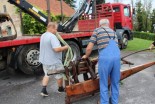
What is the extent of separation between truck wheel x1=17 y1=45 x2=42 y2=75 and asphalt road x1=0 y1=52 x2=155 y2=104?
29 cm

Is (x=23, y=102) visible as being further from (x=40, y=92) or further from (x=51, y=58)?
(x=51, y=58)

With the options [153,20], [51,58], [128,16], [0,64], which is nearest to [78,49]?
[0,64]

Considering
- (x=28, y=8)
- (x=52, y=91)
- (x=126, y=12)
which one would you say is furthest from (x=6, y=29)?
(x=126, y=12)

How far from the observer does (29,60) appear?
834 cm

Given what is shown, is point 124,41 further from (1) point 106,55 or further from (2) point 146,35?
(2) point 146,35

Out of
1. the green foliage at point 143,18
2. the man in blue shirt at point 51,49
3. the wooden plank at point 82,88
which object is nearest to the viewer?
the wooden plank at point 82,88

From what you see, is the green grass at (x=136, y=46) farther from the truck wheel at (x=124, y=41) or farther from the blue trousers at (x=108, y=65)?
the blue trousers at (x=108, y=65)

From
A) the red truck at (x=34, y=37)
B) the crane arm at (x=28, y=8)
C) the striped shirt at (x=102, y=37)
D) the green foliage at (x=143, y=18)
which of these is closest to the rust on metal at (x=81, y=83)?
the striped shirt at (x=102, y=37)

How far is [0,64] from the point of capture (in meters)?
7.99

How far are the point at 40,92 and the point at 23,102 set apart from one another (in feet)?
2.50

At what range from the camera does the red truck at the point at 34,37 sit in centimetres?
802

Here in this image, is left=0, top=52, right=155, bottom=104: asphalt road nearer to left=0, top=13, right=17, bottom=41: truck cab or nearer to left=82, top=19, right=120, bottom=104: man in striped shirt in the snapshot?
left=82, top=19, right=120, bottom=104: man in striped shirt

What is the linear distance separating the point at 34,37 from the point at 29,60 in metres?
0.90

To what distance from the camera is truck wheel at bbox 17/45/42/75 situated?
8141 mm
